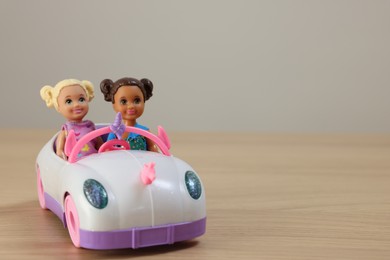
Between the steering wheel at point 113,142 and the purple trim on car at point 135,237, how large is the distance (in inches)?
6.0

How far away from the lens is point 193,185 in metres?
0.99

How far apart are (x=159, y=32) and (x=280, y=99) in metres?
0.57

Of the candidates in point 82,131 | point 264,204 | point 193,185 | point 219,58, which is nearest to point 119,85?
point 82,131

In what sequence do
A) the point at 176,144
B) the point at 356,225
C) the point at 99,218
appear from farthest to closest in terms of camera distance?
the point at 176,144 < the point at 356,225 < the point at 99,218

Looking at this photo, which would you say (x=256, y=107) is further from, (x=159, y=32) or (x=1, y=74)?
(x=1, y=74)

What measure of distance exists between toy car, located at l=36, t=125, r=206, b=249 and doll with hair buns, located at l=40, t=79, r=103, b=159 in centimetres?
13

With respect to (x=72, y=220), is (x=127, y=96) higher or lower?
higher

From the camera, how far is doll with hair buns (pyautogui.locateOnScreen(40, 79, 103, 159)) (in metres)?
1.12

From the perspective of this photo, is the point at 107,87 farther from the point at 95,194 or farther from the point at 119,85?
the point at 95,194

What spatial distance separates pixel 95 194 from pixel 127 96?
0.76ft

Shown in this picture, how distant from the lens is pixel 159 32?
2578 mm

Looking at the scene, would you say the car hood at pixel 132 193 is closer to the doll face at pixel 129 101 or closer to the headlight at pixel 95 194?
the headlight at pixel 95 194

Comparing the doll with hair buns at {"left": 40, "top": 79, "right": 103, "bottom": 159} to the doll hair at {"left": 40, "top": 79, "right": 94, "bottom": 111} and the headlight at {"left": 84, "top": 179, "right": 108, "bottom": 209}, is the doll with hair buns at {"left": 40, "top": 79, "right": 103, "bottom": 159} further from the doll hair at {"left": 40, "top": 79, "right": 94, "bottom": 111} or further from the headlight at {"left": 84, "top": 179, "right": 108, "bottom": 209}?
the headlight at {"left": 84, "top": 179, "right": 108, "bottom": 209}

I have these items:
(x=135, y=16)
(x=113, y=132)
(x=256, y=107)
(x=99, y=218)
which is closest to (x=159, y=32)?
(x=135, y=16)
